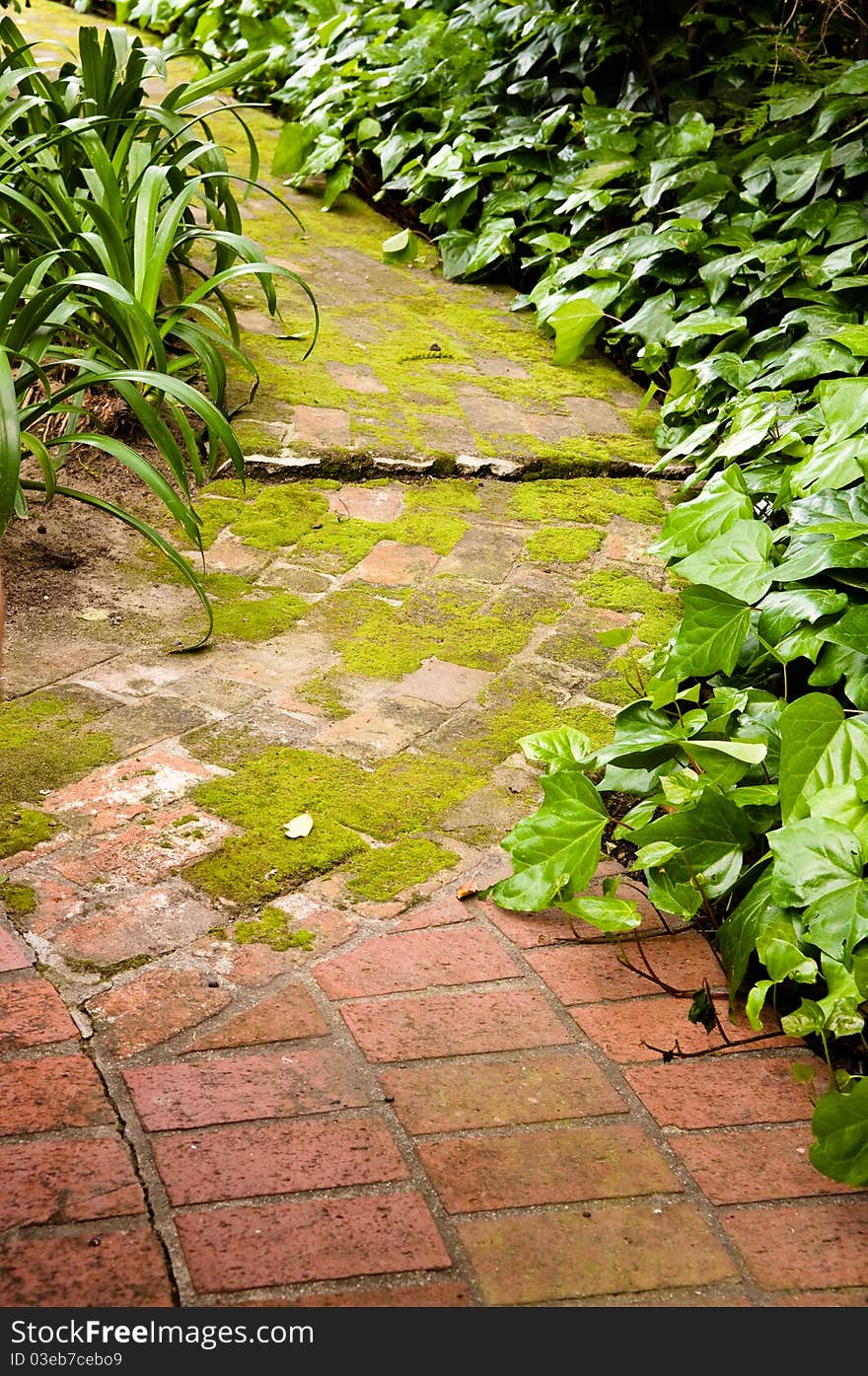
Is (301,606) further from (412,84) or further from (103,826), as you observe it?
(412,84)

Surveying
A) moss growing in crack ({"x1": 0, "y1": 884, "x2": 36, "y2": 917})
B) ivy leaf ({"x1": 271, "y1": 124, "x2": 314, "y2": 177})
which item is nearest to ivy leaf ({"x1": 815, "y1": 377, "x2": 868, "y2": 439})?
moss growing in crack ({"x1": 0, "y1": 884, "x2": 36, "y2": 917})

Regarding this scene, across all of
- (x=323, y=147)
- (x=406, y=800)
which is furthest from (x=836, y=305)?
(x=323, y=147)

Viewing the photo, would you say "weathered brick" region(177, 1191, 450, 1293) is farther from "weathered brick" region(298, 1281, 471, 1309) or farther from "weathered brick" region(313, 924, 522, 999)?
"weathered brick" region(313, 924, 522, 999)

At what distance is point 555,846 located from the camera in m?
1.87

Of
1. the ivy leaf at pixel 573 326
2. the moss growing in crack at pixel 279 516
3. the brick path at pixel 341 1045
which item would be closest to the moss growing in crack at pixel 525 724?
the brick path at pixel 341 1045

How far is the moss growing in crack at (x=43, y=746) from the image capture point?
81.0 inches

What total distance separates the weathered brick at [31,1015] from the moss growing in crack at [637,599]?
1.44m

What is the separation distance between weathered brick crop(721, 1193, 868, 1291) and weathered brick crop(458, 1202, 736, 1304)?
37 mm

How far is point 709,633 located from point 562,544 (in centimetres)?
104

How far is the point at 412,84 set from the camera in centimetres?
495

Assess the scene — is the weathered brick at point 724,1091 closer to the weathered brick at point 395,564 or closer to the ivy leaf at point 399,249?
the weathered brick at point 395,564

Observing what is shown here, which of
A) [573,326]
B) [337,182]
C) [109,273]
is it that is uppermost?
[109,273]

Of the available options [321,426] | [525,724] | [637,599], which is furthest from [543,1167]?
[321,426]

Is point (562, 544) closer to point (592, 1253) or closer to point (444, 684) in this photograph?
point (444, 684)
